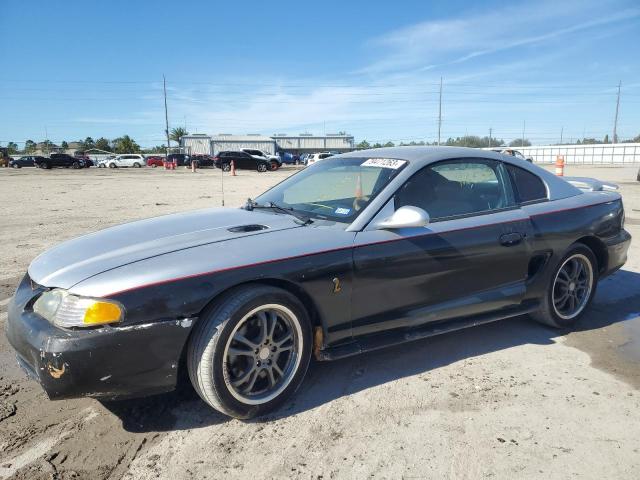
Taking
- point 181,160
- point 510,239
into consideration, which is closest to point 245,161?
point 181,160

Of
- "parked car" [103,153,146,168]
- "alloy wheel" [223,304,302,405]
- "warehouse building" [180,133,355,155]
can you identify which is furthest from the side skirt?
"warehouse building" [180,133,355,155]

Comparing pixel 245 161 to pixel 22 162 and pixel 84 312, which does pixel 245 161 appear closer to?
pixel 22 162

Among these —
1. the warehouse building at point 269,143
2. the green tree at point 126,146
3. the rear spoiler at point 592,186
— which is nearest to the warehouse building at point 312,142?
the warehouse building at point 269,143

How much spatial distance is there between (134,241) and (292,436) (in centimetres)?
145

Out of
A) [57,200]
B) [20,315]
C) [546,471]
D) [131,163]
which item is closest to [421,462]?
[546,471]

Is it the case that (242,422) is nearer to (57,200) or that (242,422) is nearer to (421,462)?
(421,462)

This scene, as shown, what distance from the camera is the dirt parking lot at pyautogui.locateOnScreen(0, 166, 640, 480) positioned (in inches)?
87.7

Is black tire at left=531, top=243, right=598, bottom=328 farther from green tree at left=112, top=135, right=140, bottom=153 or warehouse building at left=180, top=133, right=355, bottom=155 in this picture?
green tree at left=112, top=135, right=140, bottom=153

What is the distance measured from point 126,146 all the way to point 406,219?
100993mm

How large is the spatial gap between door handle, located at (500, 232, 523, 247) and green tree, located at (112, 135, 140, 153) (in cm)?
9894

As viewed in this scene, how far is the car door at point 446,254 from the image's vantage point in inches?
114

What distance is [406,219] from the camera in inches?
112

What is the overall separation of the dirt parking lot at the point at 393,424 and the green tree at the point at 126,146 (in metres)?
98.8

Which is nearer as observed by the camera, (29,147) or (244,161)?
(244,161)
